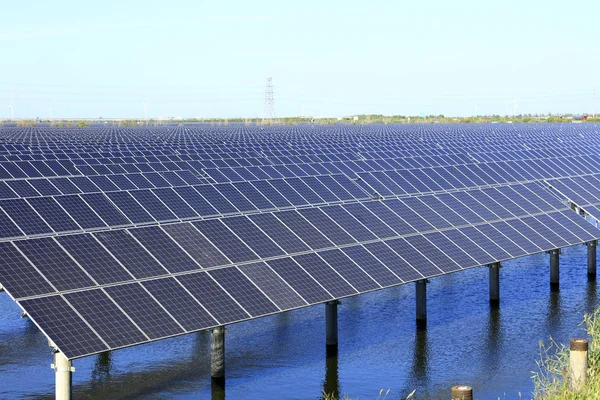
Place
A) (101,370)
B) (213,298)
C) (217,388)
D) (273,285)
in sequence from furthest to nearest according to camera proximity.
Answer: (101,370) → (273,285) → (217,388) → (213,298)

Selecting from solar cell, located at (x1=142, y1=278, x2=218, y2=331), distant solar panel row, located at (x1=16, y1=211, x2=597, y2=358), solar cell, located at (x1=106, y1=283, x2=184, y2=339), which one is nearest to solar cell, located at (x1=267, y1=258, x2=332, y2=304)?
distant solar panel row, located at (x1=16, y1=211, x2=597, y2=358)

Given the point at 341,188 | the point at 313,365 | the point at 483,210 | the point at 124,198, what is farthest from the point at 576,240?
the point at 124,198

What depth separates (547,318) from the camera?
27578mm

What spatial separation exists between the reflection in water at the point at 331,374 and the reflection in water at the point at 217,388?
241 cm

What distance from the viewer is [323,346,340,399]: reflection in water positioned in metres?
20.7

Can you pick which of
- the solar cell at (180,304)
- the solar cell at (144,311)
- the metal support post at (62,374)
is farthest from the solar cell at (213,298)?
the metal support post at (62,374)

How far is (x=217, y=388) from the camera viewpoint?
20.2 meters

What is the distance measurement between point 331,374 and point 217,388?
3.17 meters

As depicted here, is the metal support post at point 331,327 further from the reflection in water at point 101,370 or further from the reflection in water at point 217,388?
the reflection in water at point 101,370

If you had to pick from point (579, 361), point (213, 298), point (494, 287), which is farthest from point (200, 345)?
point (579, 361)

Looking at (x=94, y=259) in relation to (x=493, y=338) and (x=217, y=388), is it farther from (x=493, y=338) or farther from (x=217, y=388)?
(x=493, y=338)

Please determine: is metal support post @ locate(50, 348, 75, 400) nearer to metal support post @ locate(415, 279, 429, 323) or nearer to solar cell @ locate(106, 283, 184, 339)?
solar cell @ locate(106, 283, 184, 339)

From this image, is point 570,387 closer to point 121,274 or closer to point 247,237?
point 121,274

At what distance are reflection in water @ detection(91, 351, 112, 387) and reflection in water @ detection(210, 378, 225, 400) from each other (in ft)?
9.30
